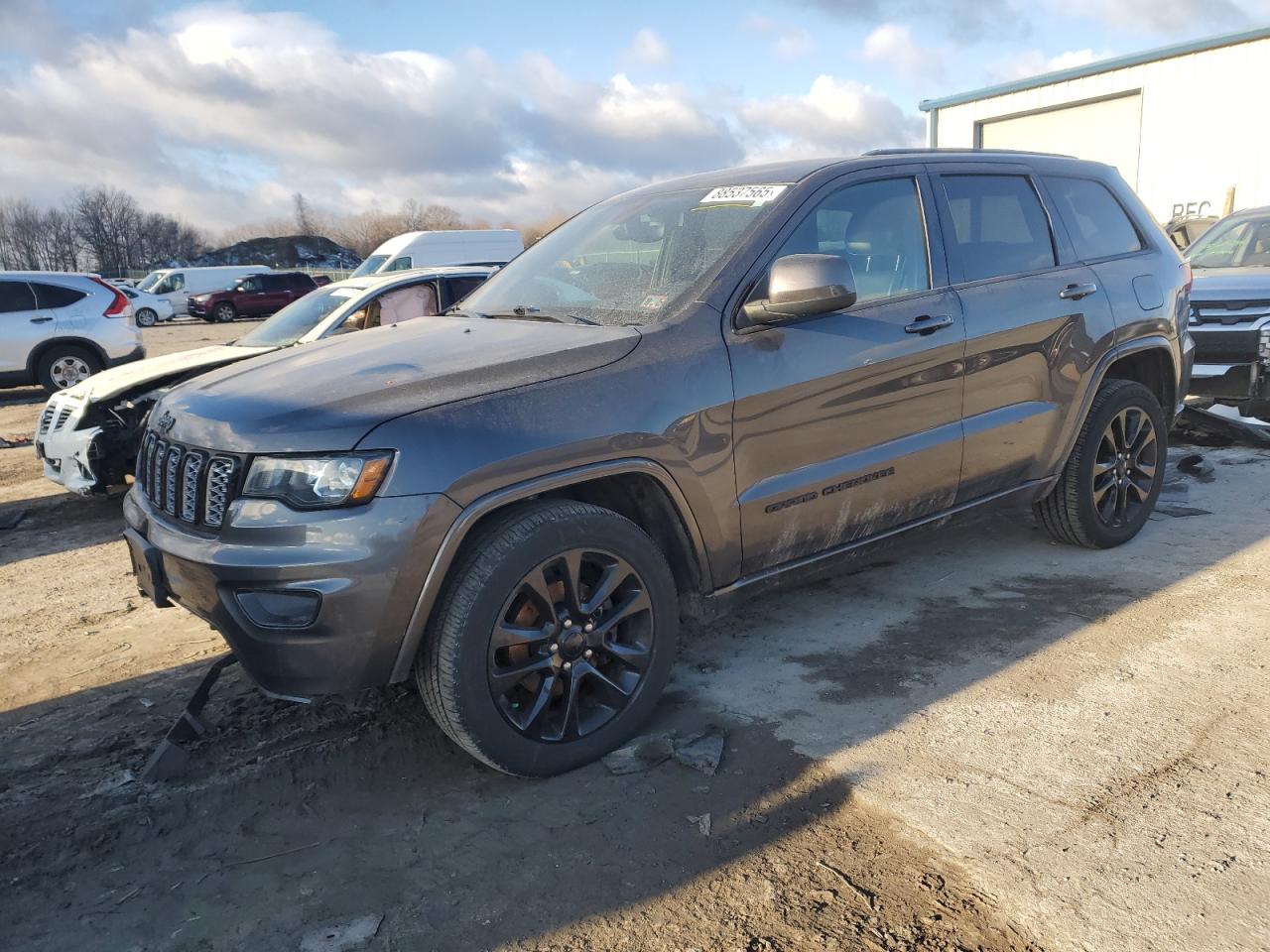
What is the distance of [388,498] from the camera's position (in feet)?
8.44

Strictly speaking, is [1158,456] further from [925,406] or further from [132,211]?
[132,211]

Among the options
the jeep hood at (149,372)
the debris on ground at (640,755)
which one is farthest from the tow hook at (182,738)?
the jeep hood at (149,372)

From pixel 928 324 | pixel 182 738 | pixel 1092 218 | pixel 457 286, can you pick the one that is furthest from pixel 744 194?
pixel 457 286

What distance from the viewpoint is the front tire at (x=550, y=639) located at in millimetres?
2713

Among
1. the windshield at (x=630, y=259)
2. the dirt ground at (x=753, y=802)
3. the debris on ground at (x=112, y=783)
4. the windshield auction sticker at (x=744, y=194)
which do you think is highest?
the windshield auction sticker at (x=744, y=194)

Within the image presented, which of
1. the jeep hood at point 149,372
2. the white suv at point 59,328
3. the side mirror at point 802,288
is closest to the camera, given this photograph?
the side mirror at point 802,288

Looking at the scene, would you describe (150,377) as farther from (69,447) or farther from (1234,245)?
(1234,245)

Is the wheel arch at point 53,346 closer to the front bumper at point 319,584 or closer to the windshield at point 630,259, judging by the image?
the windshield at point 630,259

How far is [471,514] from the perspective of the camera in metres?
2.67

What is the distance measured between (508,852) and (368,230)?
95.8 m

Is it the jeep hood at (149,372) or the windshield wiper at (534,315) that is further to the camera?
the jeep hood at (149,372)

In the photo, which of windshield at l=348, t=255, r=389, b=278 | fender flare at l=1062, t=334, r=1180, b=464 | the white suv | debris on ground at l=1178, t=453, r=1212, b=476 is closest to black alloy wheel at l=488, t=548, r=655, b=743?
fender flare at l=1062, t=334, r=1180, b=464

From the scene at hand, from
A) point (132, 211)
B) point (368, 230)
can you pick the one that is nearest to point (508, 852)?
point (368, 230)

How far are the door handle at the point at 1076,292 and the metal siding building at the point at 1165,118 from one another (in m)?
15.2
